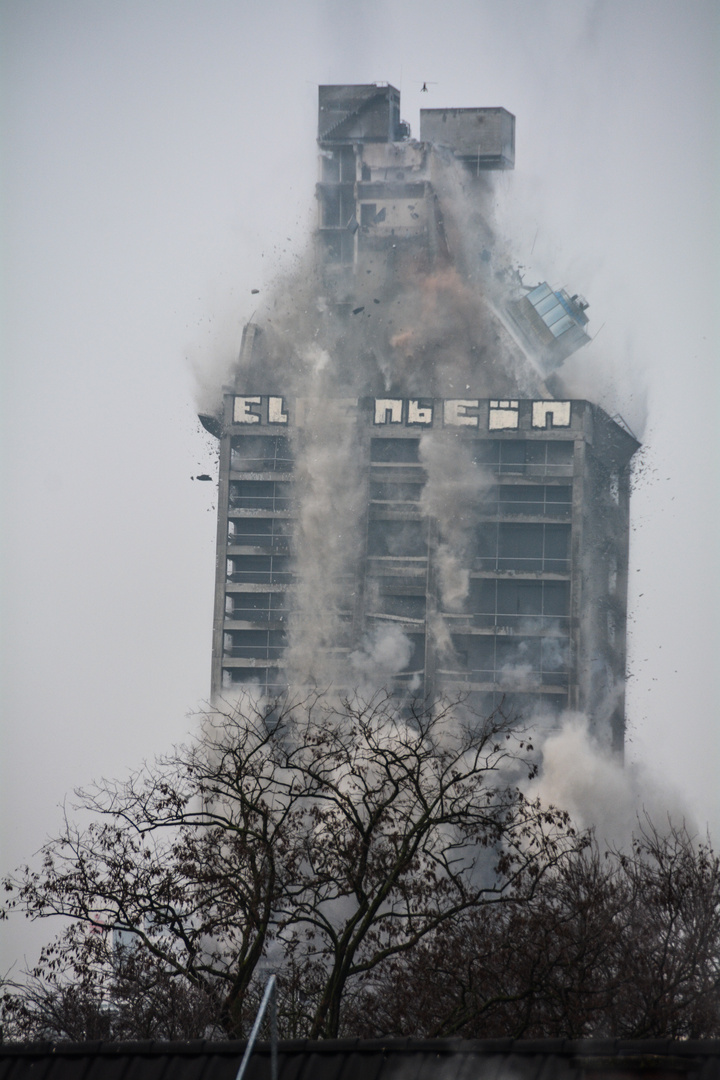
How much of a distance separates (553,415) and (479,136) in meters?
17.7

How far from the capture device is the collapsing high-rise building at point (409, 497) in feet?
254

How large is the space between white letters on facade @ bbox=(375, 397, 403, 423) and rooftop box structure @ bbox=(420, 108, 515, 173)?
51.2 feet

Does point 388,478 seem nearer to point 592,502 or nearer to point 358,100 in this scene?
point 592,502

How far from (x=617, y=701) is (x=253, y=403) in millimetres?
27811

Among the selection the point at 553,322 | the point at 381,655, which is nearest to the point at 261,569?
the point at 381,655

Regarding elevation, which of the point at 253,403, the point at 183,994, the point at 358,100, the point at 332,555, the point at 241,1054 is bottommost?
the point at 183,994

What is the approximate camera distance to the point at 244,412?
8006 centimetres

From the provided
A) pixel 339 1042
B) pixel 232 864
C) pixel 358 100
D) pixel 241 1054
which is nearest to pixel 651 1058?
pixel 339 1042

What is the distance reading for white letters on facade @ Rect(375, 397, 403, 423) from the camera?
261ft

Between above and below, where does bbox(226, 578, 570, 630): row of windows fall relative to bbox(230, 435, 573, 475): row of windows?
below

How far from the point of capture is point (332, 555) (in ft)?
257

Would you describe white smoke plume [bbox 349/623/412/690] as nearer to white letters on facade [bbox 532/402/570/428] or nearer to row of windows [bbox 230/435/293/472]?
row of windows [bbox 230/435/293/472]

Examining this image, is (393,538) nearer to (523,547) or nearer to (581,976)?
(523,547)

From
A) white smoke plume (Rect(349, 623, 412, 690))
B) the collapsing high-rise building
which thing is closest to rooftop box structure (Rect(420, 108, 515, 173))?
the collapsing high-rise building
